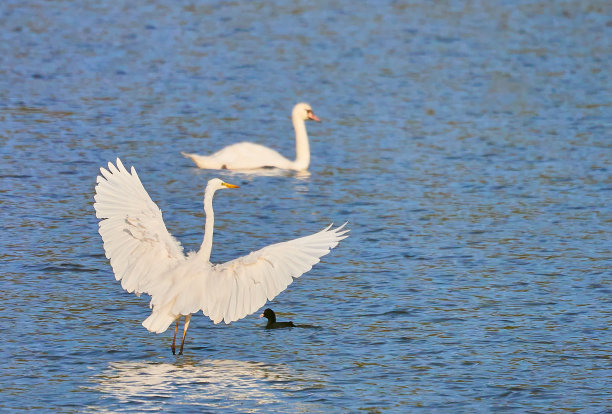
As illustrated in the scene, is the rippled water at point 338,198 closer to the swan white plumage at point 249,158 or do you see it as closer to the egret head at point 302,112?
the swan white plumage at point 249,158

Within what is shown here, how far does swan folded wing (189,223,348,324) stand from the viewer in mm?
9312

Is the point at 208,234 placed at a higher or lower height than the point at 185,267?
higher

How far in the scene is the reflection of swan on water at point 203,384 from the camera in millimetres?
8531

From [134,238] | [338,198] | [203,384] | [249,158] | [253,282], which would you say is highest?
[249,158]

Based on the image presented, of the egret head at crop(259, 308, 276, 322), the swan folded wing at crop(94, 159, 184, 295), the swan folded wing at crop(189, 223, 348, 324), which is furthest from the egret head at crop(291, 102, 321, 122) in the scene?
the swan folded wing at crop(189, 223, 348, 324)

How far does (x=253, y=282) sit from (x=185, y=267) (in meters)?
0.59

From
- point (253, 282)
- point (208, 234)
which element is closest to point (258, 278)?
point (253, 282)

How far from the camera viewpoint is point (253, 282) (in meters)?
9.36

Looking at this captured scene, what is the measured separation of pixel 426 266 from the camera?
479 inches

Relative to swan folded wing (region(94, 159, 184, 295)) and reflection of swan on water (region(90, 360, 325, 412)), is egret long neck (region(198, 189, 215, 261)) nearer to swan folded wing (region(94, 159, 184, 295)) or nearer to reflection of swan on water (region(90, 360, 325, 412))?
swan folded wing (region(94, 159, 184, 295))

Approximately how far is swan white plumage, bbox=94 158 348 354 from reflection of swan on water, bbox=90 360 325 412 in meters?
0.37

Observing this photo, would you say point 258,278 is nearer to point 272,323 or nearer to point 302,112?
point 272,323

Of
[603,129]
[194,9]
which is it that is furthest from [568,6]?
[603,129]

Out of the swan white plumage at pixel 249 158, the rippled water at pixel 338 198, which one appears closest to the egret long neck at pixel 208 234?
the rippled water at pixel 338 198
